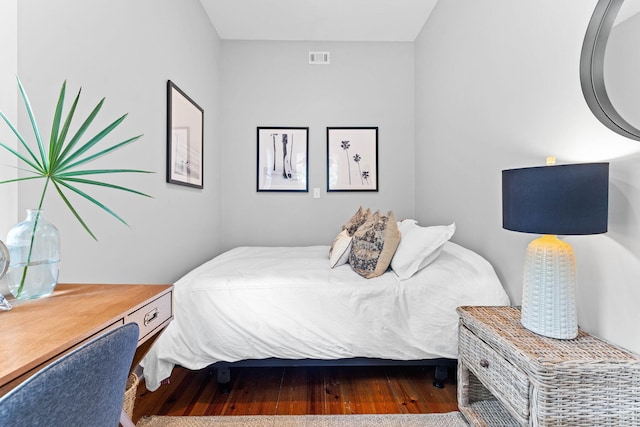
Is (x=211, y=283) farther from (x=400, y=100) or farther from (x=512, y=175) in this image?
(x=400, y=100)

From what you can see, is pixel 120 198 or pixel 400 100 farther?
pixel 400 100

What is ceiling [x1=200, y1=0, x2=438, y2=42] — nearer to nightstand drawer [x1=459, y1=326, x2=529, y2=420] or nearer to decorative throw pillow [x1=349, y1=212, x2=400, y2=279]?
decorative throw pillow [x1=349, y1=212, x2=400, y2=279]

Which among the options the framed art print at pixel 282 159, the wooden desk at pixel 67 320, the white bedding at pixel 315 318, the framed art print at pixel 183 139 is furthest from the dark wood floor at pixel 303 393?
the framed art print at pixel 282 159

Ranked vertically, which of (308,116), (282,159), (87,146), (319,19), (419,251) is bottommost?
(419,251)

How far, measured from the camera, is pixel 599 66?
1.17 m

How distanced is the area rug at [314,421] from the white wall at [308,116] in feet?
6.12

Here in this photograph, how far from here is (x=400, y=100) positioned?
10.8ft

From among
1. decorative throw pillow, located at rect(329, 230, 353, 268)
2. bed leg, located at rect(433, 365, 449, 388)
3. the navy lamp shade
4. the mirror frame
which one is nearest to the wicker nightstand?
the navy lamp shade

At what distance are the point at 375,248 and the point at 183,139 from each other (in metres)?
1.64

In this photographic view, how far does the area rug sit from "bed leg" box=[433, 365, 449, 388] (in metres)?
0.23

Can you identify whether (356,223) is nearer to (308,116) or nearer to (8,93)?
(308,116)

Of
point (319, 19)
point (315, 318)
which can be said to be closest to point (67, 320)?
point (315, 318)

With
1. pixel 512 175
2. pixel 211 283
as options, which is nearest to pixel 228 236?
pixel 211 283

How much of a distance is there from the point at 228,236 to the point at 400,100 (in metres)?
2.33
